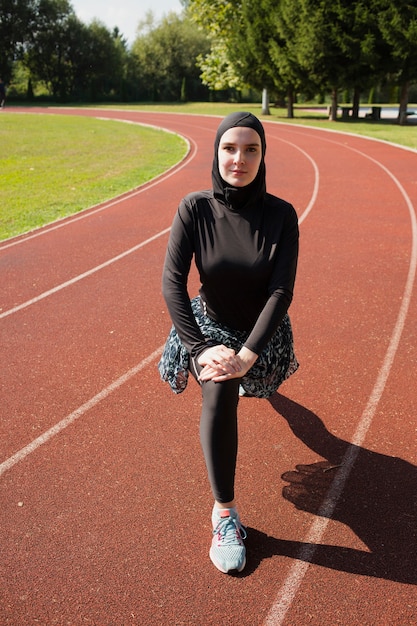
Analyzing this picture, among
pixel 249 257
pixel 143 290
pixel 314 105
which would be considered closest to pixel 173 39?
pixel 314 105

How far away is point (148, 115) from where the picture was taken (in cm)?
3675

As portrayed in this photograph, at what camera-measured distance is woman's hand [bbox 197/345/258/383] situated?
9.42 feet

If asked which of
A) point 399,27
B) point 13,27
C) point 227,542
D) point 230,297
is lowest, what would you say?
point 227,542

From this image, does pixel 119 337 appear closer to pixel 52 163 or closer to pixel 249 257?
pixel 249 257

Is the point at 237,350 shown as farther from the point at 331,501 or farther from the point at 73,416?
Answer: the point at 73,416

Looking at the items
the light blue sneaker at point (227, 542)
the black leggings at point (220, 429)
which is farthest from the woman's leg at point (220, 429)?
the light blue sneaker at point (227, 542)

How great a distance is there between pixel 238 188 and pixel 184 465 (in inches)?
72.2

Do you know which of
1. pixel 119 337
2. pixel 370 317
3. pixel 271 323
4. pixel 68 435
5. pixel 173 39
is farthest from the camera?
pixel 173 39

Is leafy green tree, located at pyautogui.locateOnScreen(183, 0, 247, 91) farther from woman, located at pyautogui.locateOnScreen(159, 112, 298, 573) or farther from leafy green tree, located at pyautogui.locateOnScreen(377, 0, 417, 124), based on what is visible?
woman, located at pyautogui.locateOnScreen(159, 112, 298, 573)

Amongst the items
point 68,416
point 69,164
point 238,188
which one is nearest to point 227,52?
point 69,164

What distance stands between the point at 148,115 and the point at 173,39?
24498 mm

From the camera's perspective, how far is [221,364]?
2875 mm

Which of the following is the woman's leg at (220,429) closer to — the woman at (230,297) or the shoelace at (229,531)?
the woman at (230,297)

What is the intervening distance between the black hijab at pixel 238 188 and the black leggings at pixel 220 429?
1.00m
